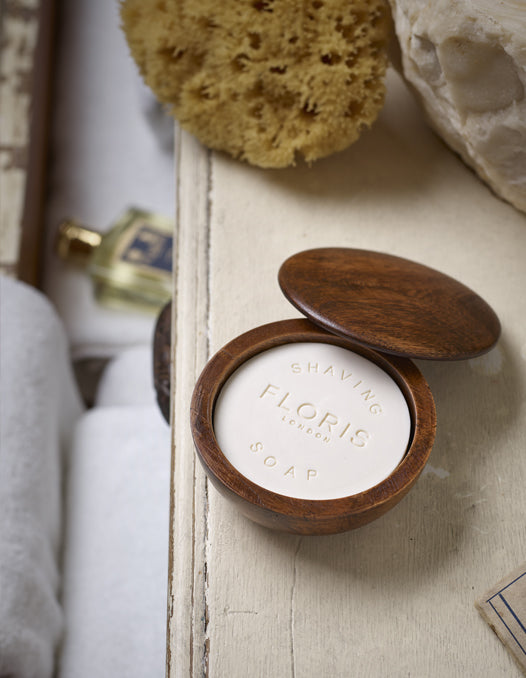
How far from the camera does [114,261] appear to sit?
1.15m

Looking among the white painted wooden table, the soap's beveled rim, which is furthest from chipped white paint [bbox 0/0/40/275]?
the soap's beveled rim

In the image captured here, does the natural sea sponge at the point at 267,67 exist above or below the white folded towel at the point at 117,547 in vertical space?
above

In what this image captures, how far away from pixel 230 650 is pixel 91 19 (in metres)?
1.52

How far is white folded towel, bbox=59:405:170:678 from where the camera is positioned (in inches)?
24.5

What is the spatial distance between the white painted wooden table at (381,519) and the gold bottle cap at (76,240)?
486 mm

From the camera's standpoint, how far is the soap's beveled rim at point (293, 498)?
41cm

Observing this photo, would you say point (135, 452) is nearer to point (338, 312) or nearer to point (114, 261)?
point (338, 312)

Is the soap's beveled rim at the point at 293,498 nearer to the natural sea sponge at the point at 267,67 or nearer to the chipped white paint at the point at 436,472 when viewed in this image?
the chipped white paint at the point at 436,472

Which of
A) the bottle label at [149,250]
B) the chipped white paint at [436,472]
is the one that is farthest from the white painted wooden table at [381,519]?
the bottle label at [149,250]

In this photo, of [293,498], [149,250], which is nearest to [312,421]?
[293,498]

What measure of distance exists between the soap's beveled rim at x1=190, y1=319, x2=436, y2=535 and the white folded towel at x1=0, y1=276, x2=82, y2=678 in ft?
0.84

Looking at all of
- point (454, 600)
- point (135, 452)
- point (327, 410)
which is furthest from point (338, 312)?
point (135, 452)

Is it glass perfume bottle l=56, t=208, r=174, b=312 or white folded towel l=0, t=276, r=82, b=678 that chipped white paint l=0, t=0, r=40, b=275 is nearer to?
glass perfume bottle l=56, t=208, r=174, b=312

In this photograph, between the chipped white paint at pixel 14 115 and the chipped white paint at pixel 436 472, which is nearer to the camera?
the chipped white paint at pixel 436 472
